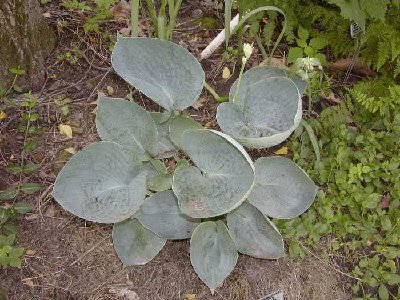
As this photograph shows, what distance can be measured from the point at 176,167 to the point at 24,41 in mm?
981

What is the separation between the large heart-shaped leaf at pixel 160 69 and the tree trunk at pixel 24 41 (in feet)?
1.98

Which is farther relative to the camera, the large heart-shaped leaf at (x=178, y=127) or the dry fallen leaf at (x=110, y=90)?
the dry fallen leaf at (x=110, y=90)

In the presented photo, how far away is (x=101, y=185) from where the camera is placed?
183 cm

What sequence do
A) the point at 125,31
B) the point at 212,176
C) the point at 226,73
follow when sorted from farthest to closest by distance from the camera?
the point at 125,31 < the point at 226,73 < the point at 212,176

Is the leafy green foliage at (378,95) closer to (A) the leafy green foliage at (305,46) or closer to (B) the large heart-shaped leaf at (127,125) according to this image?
(A) the leafy green foliage at (305,46)

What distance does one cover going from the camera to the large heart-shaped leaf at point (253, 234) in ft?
6.30

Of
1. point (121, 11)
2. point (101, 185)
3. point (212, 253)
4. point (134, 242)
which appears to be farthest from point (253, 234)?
point (121, 11)

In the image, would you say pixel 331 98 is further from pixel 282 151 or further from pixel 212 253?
pixel 212 253

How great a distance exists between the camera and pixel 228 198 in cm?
171

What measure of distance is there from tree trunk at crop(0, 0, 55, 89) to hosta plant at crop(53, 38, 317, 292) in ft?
1.99

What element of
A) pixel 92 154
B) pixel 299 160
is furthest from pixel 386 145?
pixel 92 154

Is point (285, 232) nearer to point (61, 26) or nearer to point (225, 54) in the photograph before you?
point (225, 54)

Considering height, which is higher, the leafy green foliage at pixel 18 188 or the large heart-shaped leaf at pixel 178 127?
the large heart-shaped leaf at pixel 178 127

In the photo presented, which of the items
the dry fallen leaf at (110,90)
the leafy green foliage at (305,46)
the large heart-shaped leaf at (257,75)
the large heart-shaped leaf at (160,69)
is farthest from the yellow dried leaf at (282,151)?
the dry fallen leaf at (110,90)
